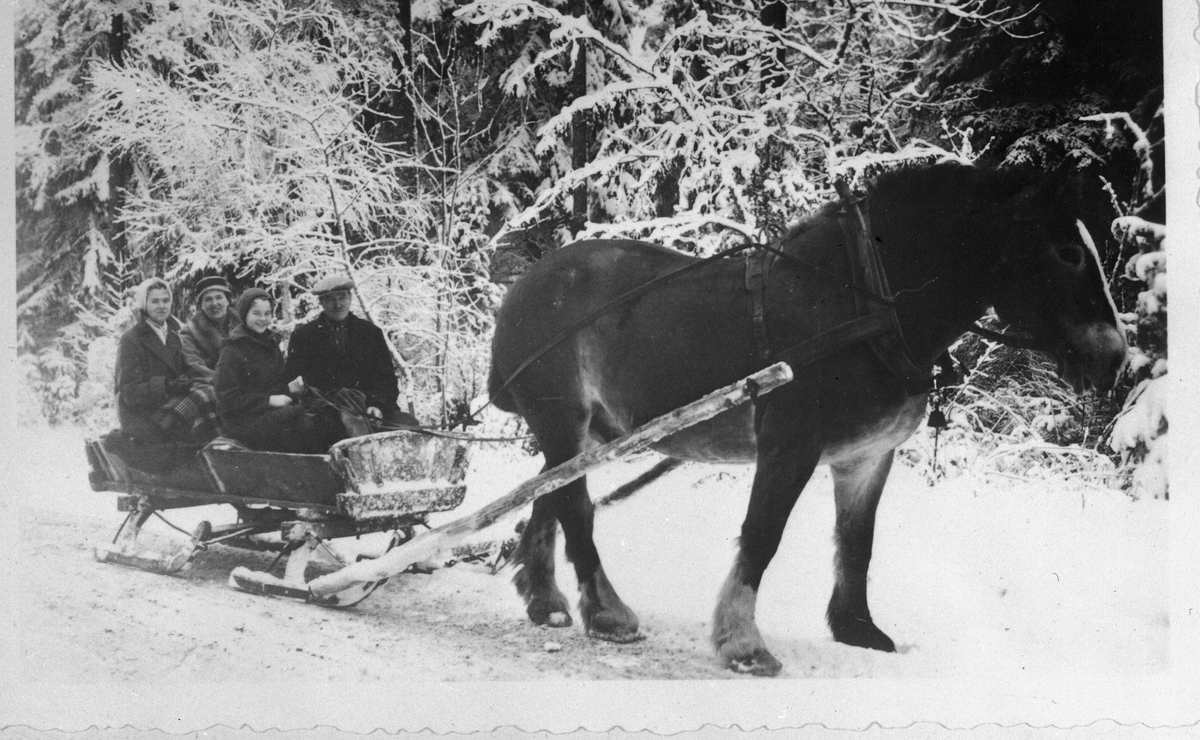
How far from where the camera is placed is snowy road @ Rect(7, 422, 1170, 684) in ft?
11.6

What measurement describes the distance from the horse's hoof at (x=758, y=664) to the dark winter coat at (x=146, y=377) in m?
2.60

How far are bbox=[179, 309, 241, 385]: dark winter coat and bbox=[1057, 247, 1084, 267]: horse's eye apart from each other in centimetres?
336

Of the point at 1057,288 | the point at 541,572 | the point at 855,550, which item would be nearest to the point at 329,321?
the point at 541,572

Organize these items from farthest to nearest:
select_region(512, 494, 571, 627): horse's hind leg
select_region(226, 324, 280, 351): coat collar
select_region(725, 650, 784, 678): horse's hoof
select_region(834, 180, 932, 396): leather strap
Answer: select_region(226, 324, 280, 351): coat collar → select_region(512, 494, 571, 627): horse's hind leg → select_region(725, 650, 784, 678): horse's hoof → select_region(834, 180, 932, 396): leather strap

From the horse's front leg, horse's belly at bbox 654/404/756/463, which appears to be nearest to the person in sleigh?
horse's belly at bbox 654/404/756/463

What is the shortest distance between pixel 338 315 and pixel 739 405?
1.78 m

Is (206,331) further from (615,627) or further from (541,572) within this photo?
(615,627)

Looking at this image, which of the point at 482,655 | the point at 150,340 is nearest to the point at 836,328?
the point at 482,655

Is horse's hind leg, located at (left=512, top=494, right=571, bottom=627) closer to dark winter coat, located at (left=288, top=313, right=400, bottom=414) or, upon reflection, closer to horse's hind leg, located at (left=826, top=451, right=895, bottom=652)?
dark winter coat, located at (left=288, top=313, right=400, bottom=414)

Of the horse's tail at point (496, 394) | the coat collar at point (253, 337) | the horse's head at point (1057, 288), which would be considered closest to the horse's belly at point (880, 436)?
the horse's head at point (1057, 288)

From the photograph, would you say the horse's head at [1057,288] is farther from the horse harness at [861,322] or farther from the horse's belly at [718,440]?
the horse's belly at [718,440]

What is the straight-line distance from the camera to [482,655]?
11.8ft

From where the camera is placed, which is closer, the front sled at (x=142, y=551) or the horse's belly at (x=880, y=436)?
the horse's belly at (x=880, y=436)

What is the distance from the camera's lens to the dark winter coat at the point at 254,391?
3.69 meters
